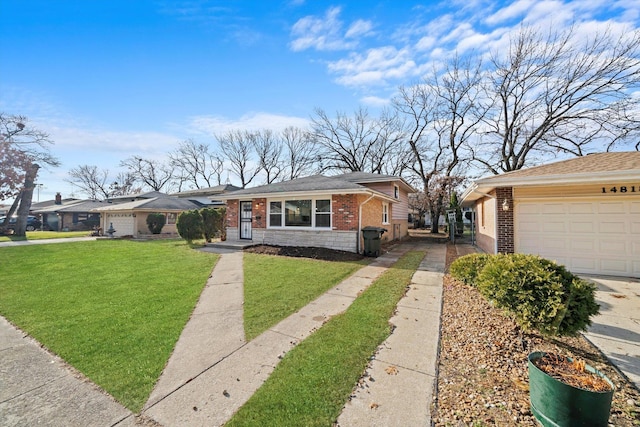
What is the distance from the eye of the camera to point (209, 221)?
14.6 metres

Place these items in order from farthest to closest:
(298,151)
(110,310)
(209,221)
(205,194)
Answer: (298,151), (205,194), (209,221), (110,310)

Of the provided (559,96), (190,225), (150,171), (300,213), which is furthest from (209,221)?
(150,171)

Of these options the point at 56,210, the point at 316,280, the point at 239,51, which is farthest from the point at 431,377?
the point at 56,210

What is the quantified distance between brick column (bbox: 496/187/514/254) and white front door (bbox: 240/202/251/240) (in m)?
11.0

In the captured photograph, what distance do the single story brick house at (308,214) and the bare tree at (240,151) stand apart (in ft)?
81.3

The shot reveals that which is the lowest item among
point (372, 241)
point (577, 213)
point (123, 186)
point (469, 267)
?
point (469, 267)

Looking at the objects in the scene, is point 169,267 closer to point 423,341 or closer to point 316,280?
point 316,280

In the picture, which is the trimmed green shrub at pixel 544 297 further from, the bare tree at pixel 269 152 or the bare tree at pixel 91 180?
the bare tree at pixel 91 180

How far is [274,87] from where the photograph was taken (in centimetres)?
1246

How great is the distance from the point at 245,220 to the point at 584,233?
43.7 ft

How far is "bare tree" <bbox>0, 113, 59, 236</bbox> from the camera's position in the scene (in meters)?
21.3

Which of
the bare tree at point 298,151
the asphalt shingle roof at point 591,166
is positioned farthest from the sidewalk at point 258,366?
the bare tree at point 298,151

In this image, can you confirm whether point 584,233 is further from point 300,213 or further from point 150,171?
point 150,171

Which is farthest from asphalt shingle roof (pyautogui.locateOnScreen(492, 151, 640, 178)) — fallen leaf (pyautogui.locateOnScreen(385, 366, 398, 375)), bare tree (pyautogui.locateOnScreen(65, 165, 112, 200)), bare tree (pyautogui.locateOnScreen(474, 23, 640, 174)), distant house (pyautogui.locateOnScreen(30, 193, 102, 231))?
bare tree (pyautogui.locateOnScreen(65, 165, 112, 200))
